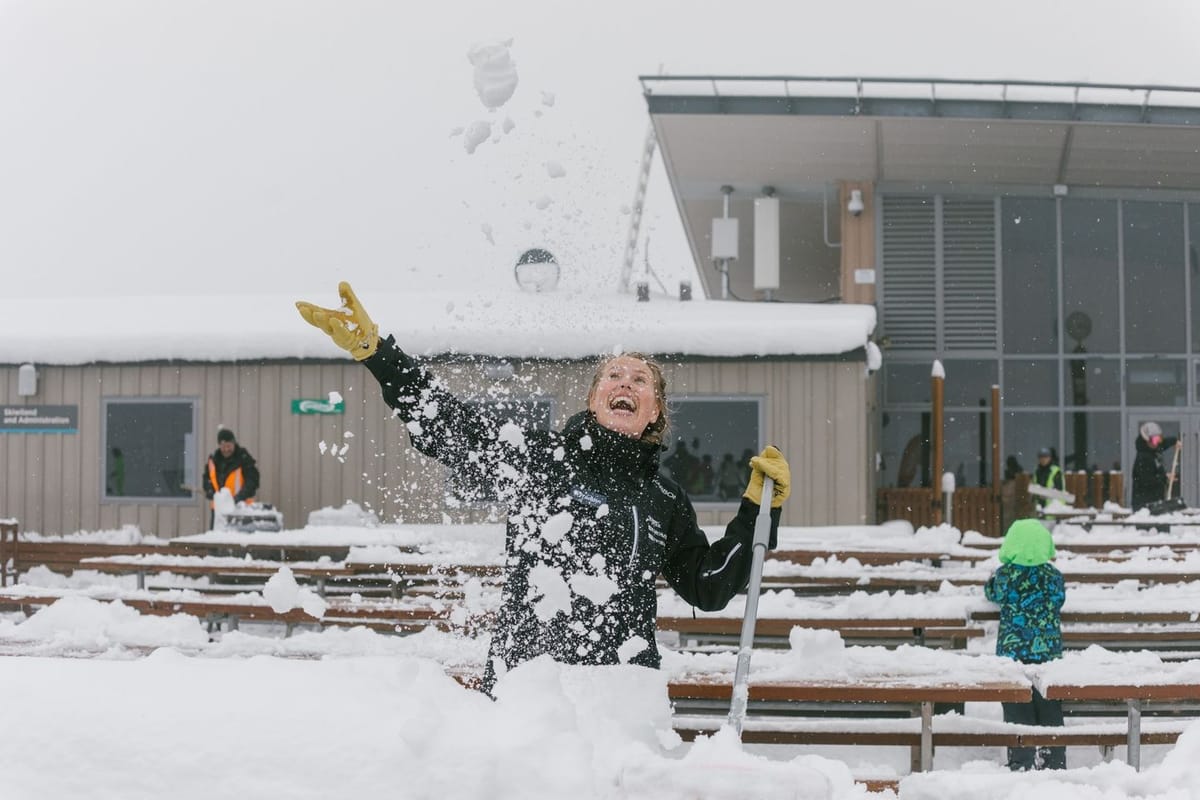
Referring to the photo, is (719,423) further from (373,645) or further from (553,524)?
(553,524)

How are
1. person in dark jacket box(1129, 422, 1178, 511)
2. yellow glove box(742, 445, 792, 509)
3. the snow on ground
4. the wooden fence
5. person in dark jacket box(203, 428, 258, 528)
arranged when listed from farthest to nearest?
the wooden fence → person in dark jacket box(1129, 422, 1178, 511) → person in dark jacket box(203, 428, 258, 528) → yellow glove box(742, 445, 792, 509) → the snow on ground

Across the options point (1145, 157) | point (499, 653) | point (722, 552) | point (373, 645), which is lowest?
point (373, 645)

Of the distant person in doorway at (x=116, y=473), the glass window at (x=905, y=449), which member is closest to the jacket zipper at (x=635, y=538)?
the distant person in doorway at (x=116, y=473)

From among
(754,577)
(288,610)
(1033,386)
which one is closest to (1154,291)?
(1033,386)

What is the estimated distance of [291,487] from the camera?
14.9m

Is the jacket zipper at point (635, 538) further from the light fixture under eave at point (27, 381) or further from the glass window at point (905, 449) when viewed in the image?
→ the glass window at point (905, 449)

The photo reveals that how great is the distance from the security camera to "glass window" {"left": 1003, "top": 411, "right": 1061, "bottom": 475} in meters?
4.02

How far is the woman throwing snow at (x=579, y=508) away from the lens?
10.3ft

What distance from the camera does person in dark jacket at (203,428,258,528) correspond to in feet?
44.3

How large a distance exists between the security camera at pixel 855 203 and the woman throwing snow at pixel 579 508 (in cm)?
1593

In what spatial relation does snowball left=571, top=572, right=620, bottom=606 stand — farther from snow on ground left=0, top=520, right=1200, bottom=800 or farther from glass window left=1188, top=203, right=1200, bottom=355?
glass window left=1188, top=203, right=1200, bottom=355

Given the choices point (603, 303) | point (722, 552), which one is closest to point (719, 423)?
point (603, 303)

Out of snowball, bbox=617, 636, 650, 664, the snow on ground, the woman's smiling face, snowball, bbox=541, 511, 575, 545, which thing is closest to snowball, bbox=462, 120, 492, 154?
the woman's smiling face

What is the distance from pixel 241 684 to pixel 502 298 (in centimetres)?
1592
